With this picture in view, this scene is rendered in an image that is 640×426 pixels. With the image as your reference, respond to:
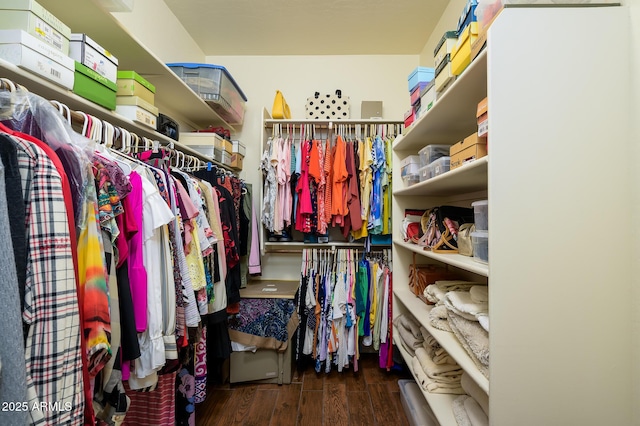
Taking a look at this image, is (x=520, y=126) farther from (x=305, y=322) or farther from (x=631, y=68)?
(x=305, y=322)

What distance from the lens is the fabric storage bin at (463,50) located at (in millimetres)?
924

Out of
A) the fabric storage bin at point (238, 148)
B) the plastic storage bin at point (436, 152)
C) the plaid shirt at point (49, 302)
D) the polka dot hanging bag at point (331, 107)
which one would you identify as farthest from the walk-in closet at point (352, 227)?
the polka dot hanging bag at point (331, 107)

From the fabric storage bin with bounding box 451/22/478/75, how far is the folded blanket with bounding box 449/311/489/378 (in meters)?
0.95

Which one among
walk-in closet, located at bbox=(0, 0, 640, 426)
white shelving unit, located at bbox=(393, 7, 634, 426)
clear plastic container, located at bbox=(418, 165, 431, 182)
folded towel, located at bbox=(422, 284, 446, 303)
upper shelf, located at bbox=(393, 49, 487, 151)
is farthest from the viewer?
clear plastic container, located at bbox=(418, 165, 431, 182)

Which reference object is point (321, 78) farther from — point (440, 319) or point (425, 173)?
point (440, 319)

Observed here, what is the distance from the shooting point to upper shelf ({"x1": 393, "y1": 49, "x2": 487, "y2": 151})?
2.99ft

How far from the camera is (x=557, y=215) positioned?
29.3 inches

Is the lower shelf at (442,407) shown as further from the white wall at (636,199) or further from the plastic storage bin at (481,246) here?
the plastic storage bin at (481,246)

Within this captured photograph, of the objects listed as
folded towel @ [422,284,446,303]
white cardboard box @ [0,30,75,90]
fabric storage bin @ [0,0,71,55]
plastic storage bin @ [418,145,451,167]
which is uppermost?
fabric storage bin @ [0,0,71,55]

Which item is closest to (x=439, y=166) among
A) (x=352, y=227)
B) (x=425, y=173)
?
(x=425, y=173)

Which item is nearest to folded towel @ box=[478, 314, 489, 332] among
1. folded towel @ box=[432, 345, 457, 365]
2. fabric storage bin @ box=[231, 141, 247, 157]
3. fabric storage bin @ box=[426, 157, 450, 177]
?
folded towel @ box=[432, 345, 457, 365]

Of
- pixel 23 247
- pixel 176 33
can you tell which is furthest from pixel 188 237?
pixel 176 33

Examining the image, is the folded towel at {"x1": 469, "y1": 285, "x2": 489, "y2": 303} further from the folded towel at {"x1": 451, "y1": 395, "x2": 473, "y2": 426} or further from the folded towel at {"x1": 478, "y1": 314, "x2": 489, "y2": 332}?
the folded towel at {"x1": 451, "y1": 395, "x2": 473, "y2": 426}

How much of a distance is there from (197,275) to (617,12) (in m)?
1.68
